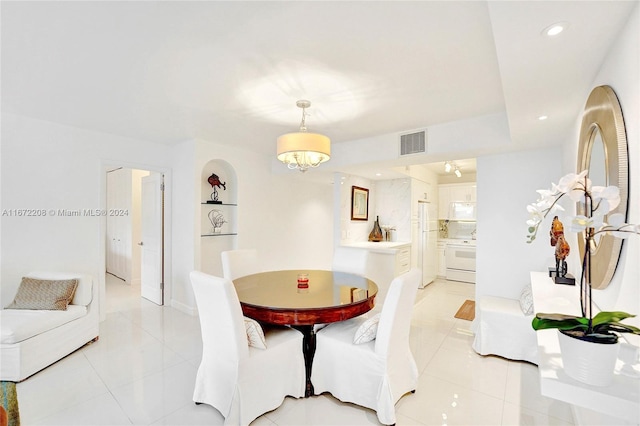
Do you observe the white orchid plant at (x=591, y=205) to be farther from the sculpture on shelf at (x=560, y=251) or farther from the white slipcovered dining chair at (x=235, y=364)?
the white slipcovered dining chair at (x=235, y=364)

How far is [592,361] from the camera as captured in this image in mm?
911

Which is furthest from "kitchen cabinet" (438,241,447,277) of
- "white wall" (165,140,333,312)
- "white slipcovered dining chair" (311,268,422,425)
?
"white slipcovered dining chair" (311,268,422,425)

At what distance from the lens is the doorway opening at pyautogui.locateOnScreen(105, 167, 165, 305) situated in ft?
14.5

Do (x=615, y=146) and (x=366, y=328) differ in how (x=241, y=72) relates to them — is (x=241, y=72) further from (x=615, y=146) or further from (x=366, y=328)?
(x=615, y=146)

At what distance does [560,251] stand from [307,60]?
2.28 meters

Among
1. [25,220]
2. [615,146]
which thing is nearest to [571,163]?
[615,146]

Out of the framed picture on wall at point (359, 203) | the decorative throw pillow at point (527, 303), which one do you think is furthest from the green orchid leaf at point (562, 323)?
the framed picture on wall at point (359, 203)

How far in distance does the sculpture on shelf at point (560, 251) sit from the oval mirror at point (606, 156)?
620 millimetres

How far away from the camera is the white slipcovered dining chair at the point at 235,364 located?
1.81 m

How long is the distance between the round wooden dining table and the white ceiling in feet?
5.50

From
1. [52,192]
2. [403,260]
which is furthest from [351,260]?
[52,192]

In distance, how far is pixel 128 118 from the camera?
3174 mm

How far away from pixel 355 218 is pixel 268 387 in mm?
3445

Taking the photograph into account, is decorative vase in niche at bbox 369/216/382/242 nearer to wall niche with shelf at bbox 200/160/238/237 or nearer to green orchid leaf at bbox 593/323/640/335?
wall niche with shelf at bbox 200/160/238/237
